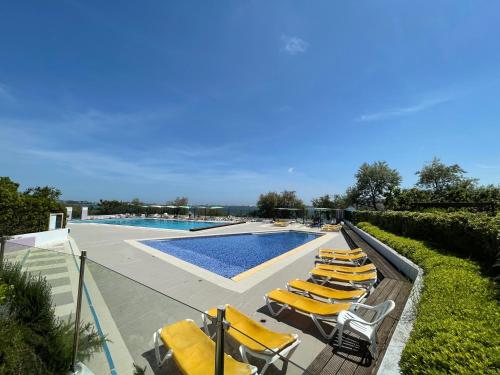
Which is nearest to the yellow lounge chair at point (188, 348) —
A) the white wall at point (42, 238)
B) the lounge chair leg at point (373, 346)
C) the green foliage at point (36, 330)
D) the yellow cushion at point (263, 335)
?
the yellow cushion at point (263, 335)

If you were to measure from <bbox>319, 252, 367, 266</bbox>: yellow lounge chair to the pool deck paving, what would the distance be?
0.62 metres

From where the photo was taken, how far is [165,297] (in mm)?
2092

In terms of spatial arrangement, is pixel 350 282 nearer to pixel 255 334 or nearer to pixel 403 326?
pixel 403 326

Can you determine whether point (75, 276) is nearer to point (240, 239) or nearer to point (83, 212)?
point (240, 239)

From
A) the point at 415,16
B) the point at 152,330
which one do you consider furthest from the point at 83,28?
the point at 415,16

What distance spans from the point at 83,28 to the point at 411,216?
13963 millimetres

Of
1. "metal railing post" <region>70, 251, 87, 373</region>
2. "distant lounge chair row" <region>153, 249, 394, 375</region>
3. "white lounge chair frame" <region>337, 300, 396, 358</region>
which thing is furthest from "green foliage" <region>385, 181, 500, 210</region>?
"metal railing post" <region>70, 251, 87, 373</region>

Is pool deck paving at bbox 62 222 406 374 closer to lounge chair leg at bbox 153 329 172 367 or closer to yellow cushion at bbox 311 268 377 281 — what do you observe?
lounge chair leg at bbox 153 329 172 367

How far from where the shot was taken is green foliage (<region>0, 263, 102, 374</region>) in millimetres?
2029

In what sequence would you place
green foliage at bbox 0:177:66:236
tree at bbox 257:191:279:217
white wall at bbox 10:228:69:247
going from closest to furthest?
green foliage at bbox 0:177:66:236
white wall at bbox 10:228:69:247
tree at bbox 257:191:279:217

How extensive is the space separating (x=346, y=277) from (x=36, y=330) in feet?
18.6

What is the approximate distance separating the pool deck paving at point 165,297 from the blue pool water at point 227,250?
1296 mm

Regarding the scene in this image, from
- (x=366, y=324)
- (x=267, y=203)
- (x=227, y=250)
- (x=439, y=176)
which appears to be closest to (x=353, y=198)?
(x=439, y=176)

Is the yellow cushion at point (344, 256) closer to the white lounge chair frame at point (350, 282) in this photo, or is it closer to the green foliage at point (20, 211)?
the white lounge chair frame at point (350, 282)
